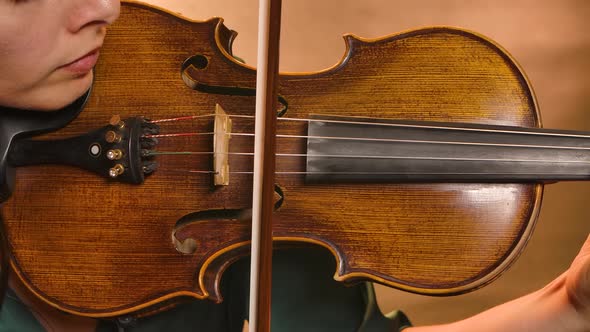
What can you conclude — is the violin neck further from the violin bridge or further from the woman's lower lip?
the woman's lower lip

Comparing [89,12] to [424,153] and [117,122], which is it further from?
[424,153]

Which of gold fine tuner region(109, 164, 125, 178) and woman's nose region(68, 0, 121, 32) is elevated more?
woman's nose region(68, 0, 121, 32)

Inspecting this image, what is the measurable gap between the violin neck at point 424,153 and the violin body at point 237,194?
0.01 m

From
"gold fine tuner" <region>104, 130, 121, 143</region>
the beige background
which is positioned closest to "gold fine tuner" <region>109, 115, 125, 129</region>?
"gold fine tuner" <region>104, 130, 121, 143</region>

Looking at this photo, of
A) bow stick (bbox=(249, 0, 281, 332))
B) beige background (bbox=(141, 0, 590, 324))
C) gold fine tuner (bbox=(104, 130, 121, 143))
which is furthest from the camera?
beige background (bbox=(141, 0, 590, 324))

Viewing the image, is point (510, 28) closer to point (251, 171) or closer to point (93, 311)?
point (251, 171)

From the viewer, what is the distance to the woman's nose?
29 centimetres

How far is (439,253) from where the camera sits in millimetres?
390

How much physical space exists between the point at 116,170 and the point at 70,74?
0.25 ft

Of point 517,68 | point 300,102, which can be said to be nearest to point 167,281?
point 300,102

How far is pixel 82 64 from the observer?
0.33 metres

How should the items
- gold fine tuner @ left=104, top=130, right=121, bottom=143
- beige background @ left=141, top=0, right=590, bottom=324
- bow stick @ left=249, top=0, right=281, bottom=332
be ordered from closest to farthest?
bow stick @ left=249, top=0, right=281, bottom=332
gold fine tuner @ left=104, top=130, right=121, bottom=143
beige background @ left=141, top=0, right=590, bottom=324

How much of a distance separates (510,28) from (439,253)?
0.42 metres

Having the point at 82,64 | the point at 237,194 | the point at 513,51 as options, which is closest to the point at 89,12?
the point at 82,64
